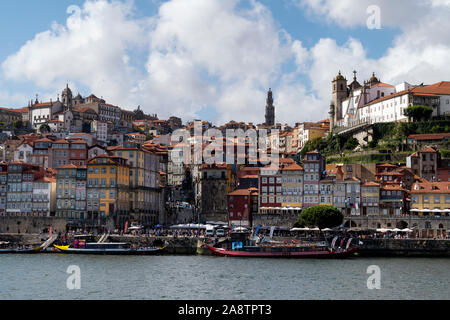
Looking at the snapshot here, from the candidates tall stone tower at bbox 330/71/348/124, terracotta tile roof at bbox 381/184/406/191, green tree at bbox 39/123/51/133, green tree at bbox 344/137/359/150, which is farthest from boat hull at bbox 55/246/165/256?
green tree at bbox 39/123/51/133

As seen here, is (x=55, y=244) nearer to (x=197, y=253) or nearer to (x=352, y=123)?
(x=197, y=253)

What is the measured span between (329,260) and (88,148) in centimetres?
5271

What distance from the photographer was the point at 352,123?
121 metres

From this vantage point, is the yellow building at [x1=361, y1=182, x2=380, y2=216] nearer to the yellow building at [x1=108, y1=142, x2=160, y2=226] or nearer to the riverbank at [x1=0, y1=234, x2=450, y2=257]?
the riverbank at [x1=0, y1=234, x2=450, y2=257]

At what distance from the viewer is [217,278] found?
4672 centimetres

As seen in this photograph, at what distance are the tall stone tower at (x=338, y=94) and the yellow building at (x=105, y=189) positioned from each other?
57.9 m

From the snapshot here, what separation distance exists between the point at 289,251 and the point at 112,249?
1796cm

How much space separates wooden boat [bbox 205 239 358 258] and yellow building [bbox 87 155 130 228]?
61.9ft

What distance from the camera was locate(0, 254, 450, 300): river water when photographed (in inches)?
1547

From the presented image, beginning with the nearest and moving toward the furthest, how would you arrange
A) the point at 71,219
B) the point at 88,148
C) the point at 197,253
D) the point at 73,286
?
the point at 73,286, the point at 197,253, the point at 71,219, the point at 88,148

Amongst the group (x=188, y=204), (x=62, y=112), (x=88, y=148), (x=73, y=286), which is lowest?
(x=73, y=286)
